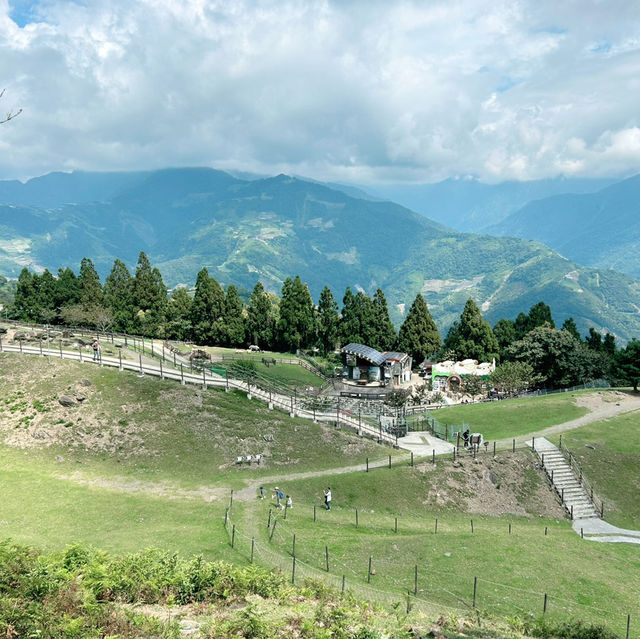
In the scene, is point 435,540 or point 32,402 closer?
point 435,540

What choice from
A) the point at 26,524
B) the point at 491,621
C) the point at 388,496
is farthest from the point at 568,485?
the point at 26,524

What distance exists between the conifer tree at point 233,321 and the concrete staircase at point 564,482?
5406 cm

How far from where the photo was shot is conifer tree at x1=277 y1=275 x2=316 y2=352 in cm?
8256

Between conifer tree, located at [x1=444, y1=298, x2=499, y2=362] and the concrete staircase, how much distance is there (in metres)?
41.4

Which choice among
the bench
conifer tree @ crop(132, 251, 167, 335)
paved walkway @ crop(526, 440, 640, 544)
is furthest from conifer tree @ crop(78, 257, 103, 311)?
paved walkway @ crop(526, 440, 640, 544)

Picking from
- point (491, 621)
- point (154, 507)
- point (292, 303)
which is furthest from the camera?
point (292, 303)

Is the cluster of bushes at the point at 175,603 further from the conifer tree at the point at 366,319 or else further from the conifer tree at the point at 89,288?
the conifer tree at the point at 89,288

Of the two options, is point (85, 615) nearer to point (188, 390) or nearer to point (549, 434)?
point (188, 390)

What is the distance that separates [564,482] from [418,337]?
163 feet

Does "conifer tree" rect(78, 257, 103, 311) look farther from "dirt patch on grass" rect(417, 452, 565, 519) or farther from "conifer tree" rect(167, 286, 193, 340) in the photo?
"dirt patch on grass" rect(417, 452, 565, 519)

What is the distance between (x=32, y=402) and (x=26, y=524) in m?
16.9

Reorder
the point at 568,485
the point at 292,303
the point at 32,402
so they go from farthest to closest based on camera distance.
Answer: the point at 292,303, the point at 32,402, the point at 568,485

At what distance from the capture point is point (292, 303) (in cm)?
8350

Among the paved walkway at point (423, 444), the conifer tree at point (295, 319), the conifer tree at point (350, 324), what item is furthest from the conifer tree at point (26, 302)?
the paved walkway at point (423, 444)
